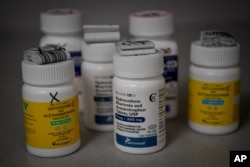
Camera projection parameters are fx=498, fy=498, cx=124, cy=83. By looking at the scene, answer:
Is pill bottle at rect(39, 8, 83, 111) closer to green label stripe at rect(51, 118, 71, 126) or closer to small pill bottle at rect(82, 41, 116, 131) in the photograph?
small pill bottle at rect(82, 41, 116, 131)

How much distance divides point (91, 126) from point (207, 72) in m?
0.25

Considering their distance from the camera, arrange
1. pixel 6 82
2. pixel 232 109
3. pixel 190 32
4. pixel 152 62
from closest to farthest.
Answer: pixel 152 62 → pixel 232 109 → pixel 6 82 → pixel 190 32

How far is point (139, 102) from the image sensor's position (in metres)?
0.81

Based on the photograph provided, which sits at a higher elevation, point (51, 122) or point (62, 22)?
point (62, 22)

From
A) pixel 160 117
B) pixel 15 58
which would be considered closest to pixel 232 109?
pixel 160 117

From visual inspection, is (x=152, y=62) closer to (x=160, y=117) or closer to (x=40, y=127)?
(x=160, y=117)

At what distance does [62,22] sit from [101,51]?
0.14 meters

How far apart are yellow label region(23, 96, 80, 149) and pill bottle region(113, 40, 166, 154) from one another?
0.25 feet

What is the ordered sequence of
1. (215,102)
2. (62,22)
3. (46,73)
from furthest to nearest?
1. (62,22)
2. (215,102)
3. (46,73)

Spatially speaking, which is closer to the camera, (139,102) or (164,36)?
(139,102)

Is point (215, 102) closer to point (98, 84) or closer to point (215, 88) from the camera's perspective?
point (215, 88)

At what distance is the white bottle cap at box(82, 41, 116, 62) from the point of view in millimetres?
909

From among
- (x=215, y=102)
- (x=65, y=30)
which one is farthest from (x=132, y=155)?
(x=65, y=30)

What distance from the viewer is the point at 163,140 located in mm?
857
